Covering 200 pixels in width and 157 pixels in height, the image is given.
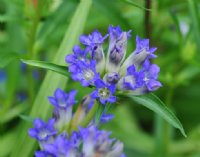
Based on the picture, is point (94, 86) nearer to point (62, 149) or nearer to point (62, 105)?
point (62, 105)

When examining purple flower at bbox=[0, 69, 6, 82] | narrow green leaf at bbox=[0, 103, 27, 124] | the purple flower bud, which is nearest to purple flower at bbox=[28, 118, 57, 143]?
the purple flower bud

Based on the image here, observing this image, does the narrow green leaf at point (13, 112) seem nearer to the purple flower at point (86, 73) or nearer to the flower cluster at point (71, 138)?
the flower cluster at point (71, 138)

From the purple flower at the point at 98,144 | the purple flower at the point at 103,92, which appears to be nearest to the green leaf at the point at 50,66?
the purple flower at the point at 103,92

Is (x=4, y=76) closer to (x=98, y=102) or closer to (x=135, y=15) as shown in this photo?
(x=135, y=15)

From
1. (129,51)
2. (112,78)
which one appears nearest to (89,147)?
(112,78)

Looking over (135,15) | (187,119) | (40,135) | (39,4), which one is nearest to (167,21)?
(135,15)

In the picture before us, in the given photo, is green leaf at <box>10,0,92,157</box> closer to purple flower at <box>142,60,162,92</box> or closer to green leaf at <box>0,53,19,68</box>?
green leaf at <box>0,53,19,68</box>
